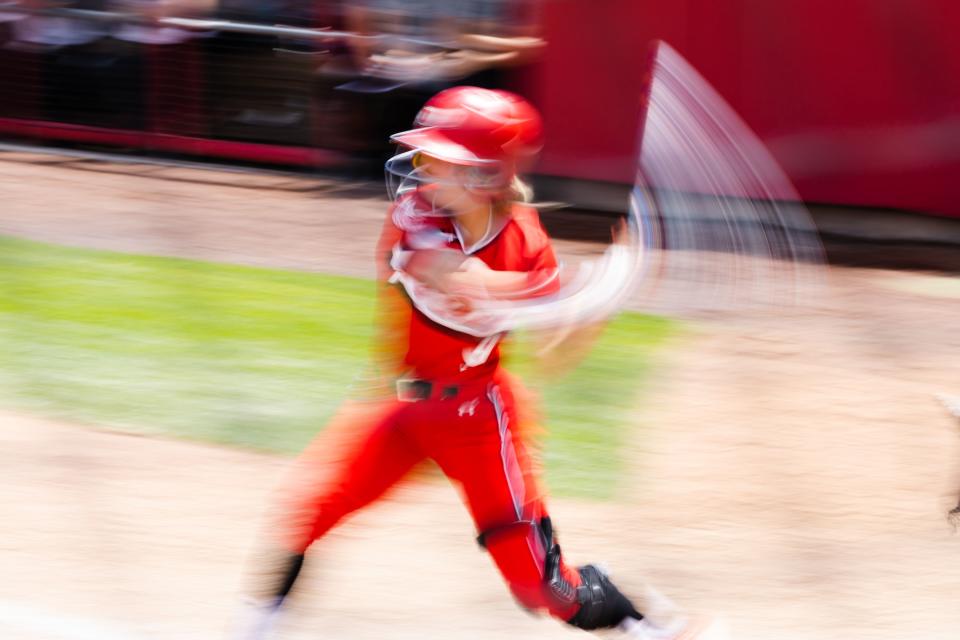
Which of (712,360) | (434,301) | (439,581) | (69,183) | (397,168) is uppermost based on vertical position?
(397,168)

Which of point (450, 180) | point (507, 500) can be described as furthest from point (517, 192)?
point (507, 500)

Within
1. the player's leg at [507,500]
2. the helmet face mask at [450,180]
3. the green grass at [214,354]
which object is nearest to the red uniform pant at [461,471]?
the player's leg at [507,500]

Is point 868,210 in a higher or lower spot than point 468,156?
lower

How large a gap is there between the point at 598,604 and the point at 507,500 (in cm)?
40

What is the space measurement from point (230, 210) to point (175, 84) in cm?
228

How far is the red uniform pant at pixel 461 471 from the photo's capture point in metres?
→ 3.71

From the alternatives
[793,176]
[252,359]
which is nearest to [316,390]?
[252,359]

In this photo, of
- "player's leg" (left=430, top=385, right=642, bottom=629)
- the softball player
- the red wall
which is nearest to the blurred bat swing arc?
the softball player

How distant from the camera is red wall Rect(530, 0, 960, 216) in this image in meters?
10.8

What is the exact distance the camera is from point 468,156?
11.7 ft

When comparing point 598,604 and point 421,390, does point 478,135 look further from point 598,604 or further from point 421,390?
point 598,604

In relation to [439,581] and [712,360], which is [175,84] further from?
[439,581]

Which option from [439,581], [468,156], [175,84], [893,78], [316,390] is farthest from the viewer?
[175,84]

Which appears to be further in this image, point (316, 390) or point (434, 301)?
point (316, 390)
